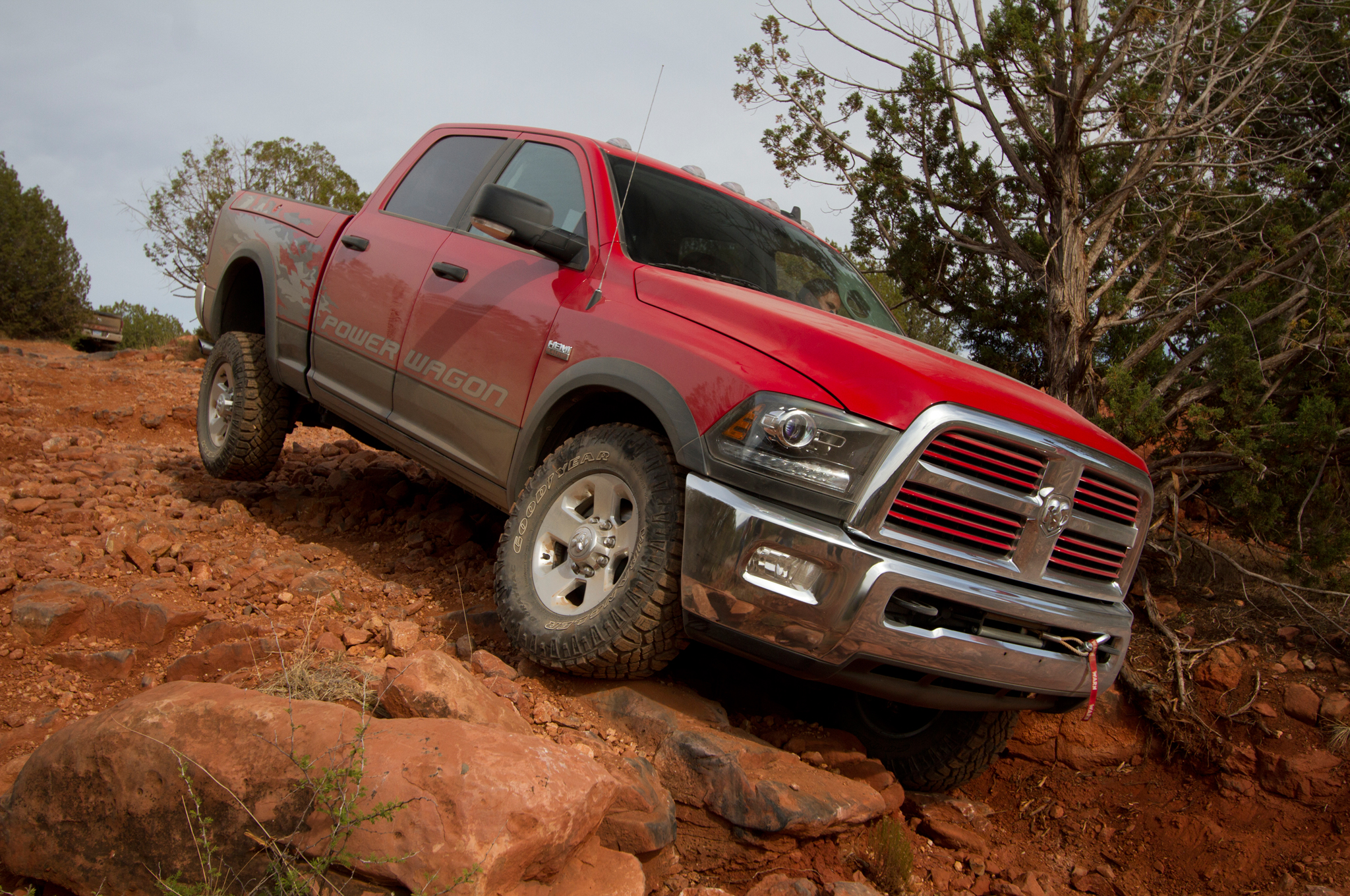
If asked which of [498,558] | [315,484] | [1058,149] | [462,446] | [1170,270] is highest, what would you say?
[1058,149]

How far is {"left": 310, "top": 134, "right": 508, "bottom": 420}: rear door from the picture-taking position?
4109mm

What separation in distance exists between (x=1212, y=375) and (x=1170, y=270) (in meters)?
1.66

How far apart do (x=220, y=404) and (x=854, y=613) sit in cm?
421

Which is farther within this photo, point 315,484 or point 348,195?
point 348,195

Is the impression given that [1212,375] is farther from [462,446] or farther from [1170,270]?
[462,446]

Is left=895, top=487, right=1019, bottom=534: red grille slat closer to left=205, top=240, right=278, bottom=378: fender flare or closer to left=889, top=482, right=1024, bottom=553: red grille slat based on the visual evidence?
left=889, top=482, right=1024, bottom=553: red grille slat

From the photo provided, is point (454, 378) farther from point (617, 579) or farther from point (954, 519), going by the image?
point (954, 519)

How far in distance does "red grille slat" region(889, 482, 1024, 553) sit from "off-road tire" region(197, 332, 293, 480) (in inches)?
145

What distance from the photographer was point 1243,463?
192 inches

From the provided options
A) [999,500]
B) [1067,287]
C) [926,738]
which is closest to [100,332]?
[1067,287]

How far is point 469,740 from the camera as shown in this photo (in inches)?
89.8

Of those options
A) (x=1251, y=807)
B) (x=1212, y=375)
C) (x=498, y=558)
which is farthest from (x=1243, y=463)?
(x=498, y=558)

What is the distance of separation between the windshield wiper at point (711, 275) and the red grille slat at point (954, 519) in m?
1.22

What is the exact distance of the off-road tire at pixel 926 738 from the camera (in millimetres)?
3324
